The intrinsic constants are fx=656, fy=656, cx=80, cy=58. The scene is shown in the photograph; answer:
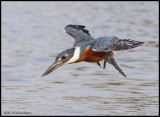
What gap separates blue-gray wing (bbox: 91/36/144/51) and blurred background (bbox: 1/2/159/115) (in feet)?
2.99

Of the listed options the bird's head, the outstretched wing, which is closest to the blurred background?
the bird's head

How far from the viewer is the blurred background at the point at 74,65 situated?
9046 mm

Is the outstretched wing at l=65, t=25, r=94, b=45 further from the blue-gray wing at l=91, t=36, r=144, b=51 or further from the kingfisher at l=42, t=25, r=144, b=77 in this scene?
the blue-gray wing at l=91, t=36, r=144, b=51

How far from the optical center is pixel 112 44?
826 centimetres

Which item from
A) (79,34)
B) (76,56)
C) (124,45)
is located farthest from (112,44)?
(79,34)

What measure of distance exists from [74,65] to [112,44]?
171 inches

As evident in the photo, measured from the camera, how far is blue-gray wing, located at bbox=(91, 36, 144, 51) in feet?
26.5

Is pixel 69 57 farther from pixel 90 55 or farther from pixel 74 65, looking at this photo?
pixel 74 65

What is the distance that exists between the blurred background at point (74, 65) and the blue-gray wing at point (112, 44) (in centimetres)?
91

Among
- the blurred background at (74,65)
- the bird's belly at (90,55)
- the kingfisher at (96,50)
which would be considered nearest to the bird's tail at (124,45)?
the kingfisher at (96,50)

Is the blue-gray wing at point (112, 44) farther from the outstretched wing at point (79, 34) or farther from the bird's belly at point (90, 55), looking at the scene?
the outstretched wing at point (79, 34)

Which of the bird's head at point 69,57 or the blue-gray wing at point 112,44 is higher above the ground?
the blue-gray wing at point 112,44

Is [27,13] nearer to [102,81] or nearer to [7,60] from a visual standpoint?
[7,60]

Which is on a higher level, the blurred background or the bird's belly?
the bird's belly
